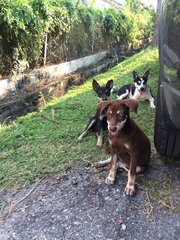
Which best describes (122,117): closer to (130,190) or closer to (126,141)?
(126,141)

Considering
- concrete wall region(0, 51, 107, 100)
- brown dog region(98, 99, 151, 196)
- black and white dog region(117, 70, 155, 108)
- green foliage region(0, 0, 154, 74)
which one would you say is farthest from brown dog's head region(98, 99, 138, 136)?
green foliage region(0, 0, 154, 74)

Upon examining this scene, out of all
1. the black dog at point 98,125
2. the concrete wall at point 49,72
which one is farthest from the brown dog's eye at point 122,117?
the concrete wall at point 49,72

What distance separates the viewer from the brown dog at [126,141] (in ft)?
7.89

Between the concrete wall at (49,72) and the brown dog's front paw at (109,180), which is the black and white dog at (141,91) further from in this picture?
the concrete wall at (49,72)

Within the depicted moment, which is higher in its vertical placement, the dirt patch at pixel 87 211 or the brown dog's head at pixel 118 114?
the brown dog's head at pixel 118 114

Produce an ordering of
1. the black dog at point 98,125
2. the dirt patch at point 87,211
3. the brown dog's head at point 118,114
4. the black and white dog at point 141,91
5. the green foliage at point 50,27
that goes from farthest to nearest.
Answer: the green foliage at point 50,27, the black and white dog at point 141,91, the black dog at point 98,125, the brown dog's head at point 118,114, the dirt patch at point 87,211

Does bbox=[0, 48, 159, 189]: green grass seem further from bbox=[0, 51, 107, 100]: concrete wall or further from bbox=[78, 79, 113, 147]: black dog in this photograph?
bbox=[0, 51, 107, 100]: concrete wall

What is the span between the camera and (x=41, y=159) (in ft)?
10.7

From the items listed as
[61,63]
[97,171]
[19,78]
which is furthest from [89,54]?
[97,171]

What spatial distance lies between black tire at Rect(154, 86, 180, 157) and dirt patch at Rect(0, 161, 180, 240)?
0.29 m

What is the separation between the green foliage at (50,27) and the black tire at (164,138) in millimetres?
4943

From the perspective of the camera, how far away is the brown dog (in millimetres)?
2404

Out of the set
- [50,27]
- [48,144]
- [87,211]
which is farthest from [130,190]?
[50,27]

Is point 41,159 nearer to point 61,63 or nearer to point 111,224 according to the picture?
point 111,224
